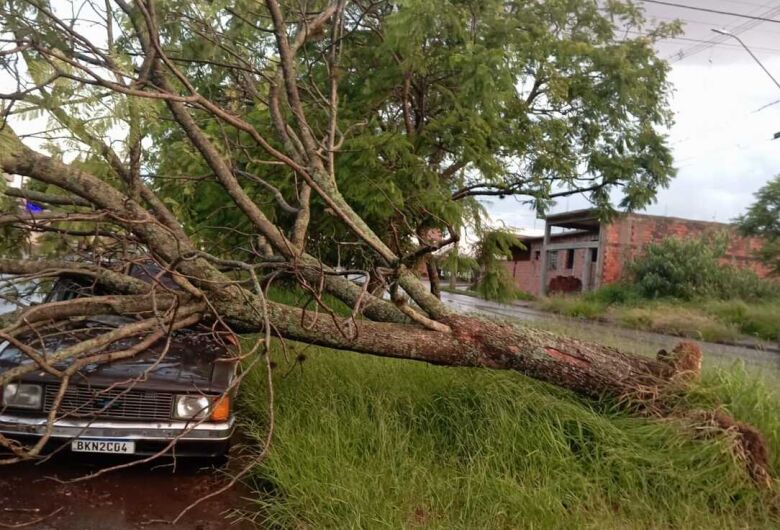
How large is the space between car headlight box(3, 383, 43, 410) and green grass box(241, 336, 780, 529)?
4.74 feet

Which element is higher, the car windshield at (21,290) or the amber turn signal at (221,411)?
the car windshield at (21,290)

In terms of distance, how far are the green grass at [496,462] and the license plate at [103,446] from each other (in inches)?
34.0

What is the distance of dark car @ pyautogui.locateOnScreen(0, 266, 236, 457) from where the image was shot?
407cm

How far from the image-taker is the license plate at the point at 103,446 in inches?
160

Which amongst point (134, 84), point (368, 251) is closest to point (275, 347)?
point (368, 251)

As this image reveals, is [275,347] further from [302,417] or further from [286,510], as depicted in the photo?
[286,510]

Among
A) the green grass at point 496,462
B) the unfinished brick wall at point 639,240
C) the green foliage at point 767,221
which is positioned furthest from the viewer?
the unfinished brick wall at point 639,240

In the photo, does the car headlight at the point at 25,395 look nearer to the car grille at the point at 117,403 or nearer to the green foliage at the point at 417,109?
the car grille at the point at 117,403

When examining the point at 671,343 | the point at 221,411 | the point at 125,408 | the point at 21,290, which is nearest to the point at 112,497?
the point at 125,408

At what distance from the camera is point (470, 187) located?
403 inches

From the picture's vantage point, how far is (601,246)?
27969 millimetres

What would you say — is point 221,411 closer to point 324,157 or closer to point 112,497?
point 112,497

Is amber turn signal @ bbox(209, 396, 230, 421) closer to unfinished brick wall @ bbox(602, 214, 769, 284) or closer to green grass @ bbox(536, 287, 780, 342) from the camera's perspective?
green grass @ bbox(536, 287, 780, 342)

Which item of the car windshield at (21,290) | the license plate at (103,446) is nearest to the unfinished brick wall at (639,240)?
the car windshield at (21,290)
